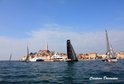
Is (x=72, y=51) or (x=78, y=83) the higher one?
(x=72, y=51)

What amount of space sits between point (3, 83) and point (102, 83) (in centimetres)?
1582

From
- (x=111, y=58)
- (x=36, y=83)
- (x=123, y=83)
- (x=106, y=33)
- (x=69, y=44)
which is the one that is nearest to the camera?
(x=123, y=83)

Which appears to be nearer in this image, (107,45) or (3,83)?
(3,83)

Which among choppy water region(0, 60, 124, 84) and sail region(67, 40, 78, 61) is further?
sail region(67, 40, 78, 61)

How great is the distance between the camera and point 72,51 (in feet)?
591

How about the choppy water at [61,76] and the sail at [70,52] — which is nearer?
the choppy water at [61,76]

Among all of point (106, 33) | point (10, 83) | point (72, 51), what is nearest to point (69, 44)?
point (72, 51)

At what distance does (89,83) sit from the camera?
1452 inches

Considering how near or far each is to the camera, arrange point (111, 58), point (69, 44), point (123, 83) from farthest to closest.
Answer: point (69, 44) → point (111, 58) → point (123, 83)

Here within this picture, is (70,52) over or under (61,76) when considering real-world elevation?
over

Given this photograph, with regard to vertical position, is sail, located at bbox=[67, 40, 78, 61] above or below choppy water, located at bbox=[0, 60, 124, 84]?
above

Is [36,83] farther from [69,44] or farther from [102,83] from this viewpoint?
[69,44]

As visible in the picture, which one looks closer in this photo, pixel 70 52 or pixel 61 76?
pixel 61 76

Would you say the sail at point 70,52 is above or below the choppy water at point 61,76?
above
